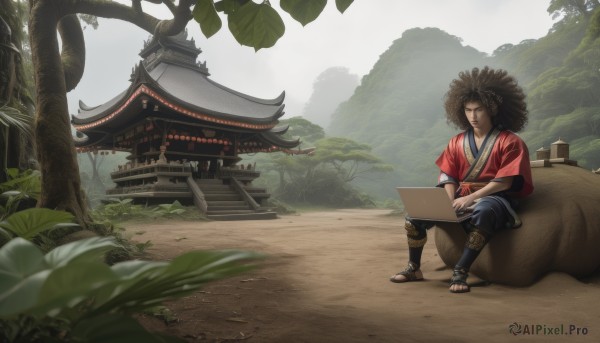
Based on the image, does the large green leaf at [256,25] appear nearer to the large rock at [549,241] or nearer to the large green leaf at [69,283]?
the large green leaf at [69,283]

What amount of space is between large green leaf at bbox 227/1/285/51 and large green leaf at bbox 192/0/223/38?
0.12 m

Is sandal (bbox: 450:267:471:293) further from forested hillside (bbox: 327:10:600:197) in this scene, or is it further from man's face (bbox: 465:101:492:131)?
forested hillside (bbox: 327:10:600:197)


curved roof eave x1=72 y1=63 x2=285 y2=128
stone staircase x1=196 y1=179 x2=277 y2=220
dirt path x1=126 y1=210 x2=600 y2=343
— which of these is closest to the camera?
dirt path x1=126 y1=210 x2=600 y2=343

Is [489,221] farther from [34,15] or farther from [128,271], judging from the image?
[34,15]

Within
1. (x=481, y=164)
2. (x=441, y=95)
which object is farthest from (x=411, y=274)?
(x=441, y=95)

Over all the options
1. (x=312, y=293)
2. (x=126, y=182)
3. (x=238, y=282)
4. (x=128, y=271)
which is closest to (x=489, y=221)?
(x=312, y=293)

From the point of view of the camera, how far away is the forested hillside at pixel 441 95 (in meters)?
19.2

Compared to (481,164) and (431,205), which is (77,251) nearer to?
(431,205)

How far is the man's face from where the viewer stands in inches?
107

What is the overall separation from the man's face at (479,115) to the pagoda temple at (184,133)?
8105 millimetres

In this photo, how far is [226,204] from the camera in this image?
11203 millimetres

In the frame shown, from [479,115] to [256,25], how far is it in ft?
7.07

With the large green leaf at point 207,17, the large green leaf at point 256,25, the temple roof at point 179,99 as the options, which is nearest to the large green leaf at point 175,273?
the large green leaf at point 256,25

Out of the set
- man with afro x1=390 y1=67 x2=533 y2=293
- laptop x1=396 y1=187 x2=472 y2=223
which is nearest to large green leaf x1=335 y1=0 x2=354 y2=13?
laptop x1=396 y1=187 x2=472 y2=223
